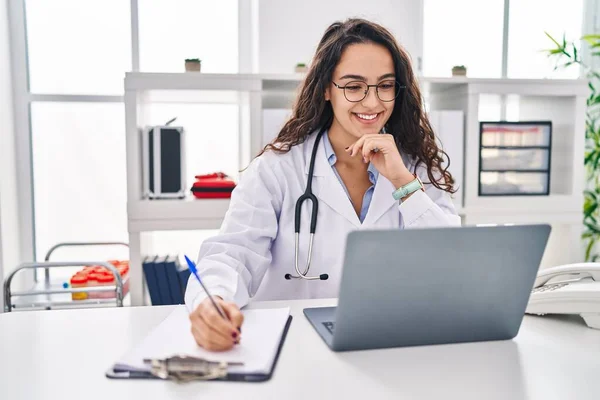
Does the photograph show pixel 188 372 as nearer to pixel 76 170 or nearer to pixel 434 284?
pixel 434 284

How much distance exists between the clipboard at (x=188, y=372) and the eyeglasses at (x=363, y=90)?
90 centimetres

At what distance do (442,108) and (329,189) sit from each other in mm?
1389

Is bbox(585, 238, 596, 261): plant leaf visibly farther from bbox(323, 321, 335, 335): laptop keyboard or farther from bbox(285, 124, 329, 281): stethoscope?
bbox(323, 321, 335, 335): laptop keyboard

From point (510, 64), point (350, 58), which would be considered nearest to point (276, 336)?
point (350, 58)

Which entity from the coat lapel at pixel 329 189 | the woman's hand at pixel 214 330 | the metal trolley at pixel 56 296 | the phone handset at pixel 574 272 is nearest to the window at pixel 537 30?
the coat lapel at pixel 329 189

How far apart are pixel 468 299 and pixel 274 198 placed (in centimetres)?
75

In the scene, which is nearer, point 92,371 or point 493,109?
point 92,371

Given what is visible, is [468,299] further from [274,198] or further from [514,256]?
[274,198]

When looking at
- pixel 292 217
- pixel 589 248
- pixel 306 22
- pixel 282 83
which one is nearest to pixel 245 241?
pixel 292 217

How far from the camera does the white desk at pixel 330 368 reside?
651 millimetres

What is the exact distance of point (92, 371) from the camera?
2.35 feet

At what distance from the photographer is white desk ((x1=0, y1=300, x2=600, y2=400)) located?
2.14 feet

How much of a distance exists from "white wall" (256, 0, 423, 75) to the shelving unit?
15.9 inches

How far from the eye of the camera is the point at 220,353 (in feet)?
2.41
